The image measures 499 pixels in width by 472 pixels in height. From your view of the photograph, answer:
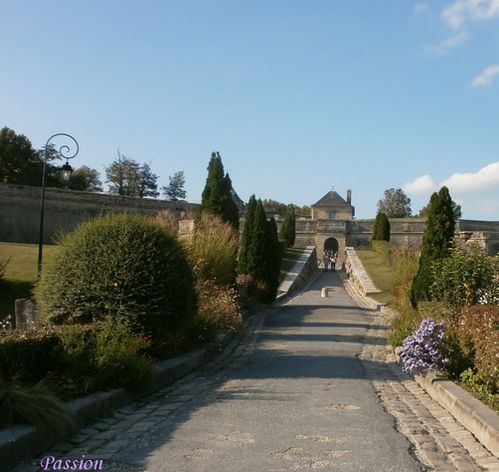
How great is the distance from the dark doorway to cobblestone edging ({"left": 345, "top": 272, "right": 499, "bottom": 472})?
55.5 metres

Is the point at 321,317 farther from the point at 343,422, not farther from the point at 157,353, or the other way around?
the point at 343,422

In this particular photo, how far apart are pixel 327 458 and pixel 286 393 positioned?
2.77 m

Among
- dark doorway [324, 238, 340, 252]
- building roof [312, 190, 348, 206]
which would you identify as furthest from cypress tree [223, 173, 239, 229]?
building roof [312, 190, 348, 206]

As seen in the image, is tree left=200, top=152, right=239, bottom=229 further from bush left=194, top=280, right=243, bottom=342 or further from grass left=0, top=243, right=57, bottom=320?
bush left=194, top=280, right=243, bottom=342

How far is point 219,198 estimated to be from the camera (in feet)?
72.8

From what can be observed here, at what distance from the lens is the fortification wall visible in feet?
144

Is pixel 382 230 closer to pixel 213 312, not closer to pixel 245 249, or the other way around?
pixel 245 249

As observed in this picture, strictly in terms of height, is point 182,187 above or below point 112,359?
above

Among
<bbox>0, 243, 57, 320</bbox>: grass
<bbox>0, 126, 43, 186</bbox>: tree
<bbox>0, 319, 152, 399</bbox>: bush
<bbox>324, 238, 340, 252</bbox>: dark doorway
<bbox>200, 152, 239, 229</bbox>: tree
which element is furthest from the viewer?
<bbox>324, 238, 340, 252</bbox>: dark doorway

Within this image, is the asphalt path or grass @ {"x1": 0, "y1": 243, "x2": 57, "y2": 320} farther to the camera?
grass @ {"x1": 0, "y1": 243, "x2": 57, "y2": 320}

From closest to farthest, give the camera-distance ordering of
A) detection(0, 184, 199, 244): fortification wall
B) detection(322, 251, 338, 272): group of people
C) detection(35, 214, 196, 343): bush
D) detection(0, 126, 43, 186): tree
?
detection(35, 214, 196, 343): bush → detection(0, 184, 199, 244): fortification wall → detection(322, 251, 338, 272): group of people → detection(0, 126, 43, 186): tree

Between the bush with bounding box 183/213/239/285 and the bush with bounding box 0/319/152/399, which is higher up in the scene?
the bush with bounding box 183/213/239/285

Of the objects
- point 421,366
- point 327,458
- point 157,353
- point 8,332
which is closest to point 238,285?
point 157,353

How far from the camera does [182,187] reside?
83.3 metres
